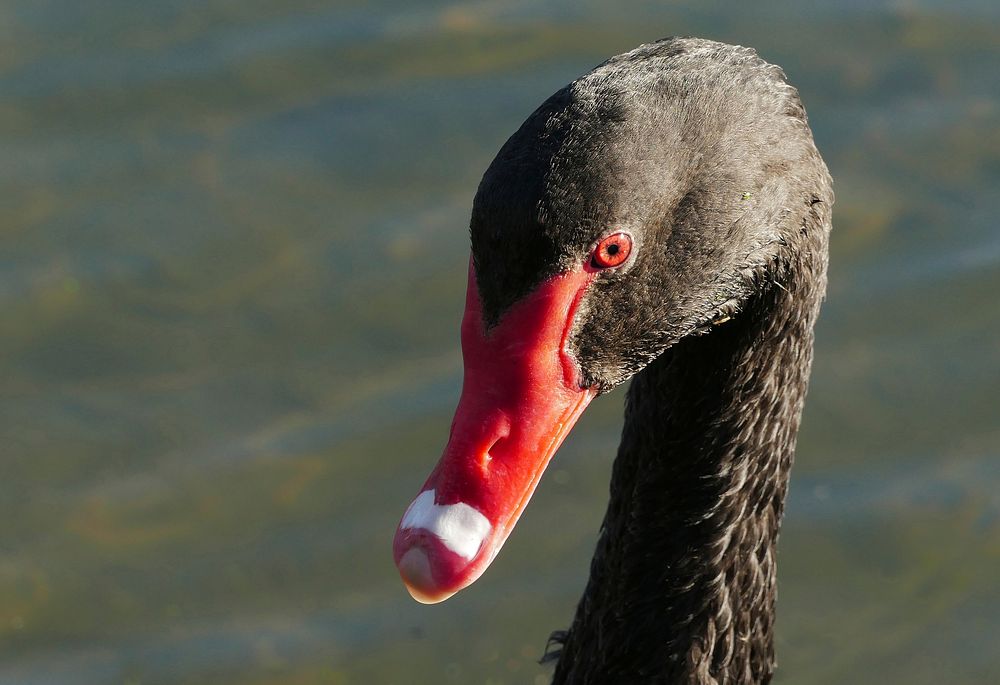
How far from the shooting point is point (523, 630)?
5.44 metres

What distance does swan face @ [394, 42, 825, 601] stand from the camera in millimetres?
3160

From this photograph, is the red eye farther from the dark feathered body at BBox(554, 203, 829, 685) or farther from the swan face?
the dark feathered body at BBox(554, 203, 829, 685)

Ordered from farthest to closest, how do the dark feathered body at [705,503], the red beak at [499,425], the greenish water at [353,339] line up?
the greenish water at [353,339], the dark feathered body at [705,503], the red beak at [499,425]

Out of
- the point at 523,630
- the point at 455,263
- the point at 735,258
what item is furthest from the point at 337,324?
the point at 735,258

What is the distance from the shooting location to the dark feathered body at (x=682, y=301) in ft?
10.5

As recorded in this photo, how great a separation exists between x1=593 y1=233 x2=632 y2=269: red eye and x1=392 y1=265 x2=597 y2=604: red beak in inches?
1.7

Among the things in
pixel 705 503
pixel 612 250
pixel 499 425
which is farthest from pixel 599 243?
pixel 705 503

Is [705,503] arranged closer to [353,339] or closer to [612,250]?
[612,250]

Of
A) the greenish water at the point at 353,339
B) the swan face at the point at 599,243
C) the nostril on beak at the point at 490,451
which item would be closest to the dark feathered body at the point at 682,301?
the swan face at the point at 599,243

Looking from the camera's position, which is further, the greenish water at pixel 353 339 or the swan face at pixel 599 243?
the greenish water at pixel 353 339

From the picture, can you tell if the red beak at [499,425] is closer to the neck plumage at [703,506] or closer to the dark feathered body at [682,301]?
the dark feathered body at [682,301]

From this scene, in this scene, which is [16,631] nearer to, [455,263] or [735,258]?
[455,263]

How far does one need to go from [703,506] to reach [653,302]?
32.5 inches

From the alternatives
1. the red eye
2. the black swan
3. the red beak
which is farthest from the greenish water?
the red eye
